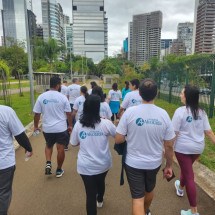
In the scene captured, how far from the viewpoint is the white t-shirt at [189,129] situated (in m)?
2.96

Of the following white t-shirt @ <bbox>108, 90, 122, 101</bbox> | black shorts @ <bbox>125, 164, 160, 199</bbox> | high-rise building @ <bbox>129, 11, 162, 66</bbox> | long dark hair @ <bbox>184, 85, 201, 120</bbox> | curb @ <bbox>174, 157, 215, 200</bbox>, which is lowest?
curb @ <bbox>174, 157, 215, 200</bbox>

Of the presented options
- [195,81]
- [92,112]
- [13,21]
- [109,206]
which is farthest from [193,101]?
[13,21]

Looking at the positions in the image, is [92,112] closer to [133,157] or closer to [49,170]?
[133,157]

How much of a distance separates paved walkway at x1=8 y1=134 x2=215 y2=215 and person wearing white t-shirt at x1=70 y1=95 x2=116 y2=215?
0.72 m

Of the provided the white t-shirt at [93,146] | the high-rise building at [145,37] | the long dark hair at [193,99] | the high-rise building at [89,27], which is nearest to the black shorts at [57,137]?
the white t-shirt at [93,146]

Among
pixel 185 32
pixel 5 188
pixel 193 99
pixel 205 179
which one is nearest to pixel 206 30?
pixel 185 32

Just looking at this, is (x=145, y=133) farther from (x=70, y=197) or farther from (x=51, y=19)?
(x=51, y=19)

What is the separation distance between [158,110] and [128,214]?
1.69m

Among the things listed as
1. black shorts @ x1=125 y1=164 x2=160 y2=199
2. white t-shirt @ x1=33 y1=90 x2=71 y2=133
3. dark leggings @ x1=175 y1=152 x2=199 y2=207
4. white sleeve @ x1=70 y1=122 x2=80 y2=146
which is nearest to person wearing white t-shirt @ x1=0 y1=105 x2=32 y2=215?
white sleeve @ x1=70 y1=122 x2=80 y2=146

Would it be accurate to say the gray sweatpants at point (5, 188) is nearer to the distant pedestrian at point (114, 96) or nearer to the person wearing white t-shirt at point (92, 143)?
the person wearing white t-shirt at point (92, 143)

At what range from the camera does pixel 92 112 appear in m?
2.68

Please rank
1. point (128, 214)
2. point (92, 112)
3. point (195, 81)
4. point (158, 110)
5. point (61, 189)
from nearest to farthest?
point (158, 110) → point (92, 112) → point (128, 214) → point (61, 189) → point (195, 81)

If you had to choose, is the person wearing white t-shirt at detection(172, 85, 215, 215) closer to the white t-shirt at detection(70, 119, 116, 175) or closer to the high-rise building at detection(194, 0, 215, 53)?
the white t-shirt at detection(70, 119, 116, 175)

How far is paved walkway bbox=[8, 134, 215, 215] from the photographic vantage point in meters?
3.28
